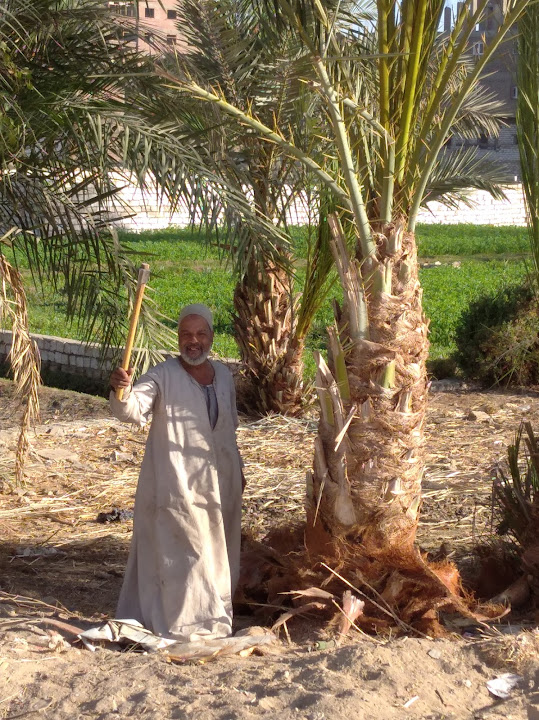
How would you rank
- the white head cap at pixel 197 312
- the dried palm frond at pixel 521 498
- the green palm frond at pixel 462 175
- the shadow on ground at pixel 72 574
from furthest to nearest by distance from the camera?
the green palm frond at pixel 462 175
the shadow on ground at pixel 72 574
the dried palm frond at pixel 521 498
the white head cap at pixel 197 312

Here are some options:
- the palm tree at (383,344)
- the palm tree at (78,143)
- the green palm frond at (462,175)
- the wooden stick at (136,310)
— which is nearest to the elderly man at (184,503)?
the wooden stick at (136,310)

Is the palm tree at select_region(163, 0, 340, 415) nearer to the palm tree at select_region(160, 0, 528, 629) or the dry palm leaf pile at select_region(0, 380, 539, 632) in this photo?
the dry palm leaf pile at select_region(0, 380, 539, 632)

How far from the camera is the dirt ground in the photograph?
356 cm

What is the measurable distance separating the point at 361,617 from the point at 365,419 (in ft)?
2.88

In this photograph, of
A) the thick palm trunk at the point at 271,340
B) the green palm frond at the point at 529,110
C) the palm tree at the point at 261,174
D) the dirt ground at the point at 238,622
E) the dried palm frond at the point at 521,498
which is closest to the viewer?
the dirt ground at the point at 238,622

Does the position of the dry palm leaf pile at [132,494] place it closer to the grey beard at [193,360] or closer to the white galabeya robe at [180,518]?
the white galabeya robe at [180,518]

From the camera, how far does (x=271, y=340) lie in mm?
8867

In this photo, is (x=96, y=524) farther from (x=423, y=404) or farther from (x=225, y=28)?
(x=225, y=28)

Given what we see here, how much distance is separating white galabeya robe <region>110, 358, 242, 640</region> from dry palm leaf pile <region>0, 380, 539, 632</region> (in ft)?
1.20

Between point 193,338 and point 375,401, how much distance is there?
2.81 ft

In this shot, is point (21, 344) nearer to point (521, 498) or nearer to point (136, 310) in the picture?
point (136, 310)

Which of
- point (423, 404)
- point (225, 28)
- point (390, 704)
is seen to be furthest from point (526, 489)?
point (225, 28)

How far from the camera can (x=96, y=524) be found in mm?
6324

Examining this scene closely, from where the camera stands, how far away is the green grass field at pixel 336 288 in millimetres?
12219
